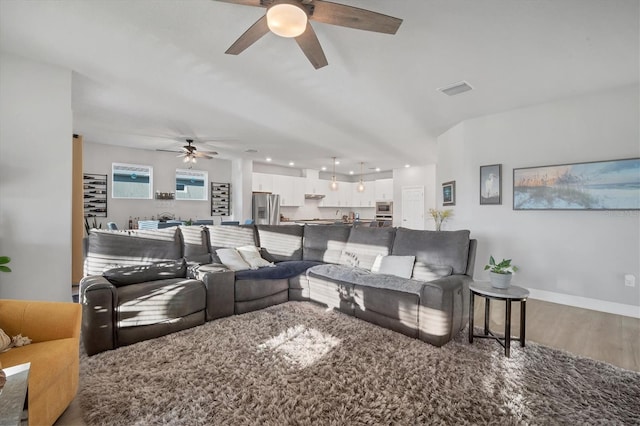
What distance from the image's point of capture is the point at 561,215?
386cm

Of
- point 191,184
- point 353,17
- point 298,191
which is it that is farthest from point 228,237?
point 298,191

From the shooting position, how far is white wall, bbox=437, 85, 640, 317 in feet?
11.4

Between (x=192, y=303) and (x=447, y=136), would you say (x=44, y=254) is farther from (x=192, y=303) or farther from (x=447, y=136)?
(x=447, y=136)

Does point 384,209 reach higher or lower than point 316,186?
lower

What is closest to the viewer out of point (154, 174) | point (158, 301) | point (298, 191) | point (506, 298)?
point (506, 298)

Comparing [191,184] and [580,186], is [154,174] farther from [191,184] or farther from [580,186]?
[580,186]

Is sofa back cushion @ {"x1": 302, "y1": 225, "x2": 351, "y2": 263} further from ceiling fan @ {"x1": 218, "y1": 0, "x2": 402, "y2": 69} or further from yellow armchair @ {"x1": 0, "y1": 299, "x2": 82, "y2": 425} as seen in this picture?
yellow armchair @ {"x1": 0, "y1": 299, "x2": 82, "y2": 425}

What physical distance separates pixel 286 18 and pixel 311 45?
15.3 inches

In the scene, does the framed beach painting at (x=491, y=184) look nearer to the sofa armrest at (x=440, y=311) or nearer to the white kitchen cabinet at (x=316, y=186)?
the sofa armrest at (x=440, y=311)

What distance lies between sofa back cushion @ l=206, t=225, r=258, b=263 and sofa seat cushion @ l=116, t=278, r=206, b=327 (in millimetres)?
834

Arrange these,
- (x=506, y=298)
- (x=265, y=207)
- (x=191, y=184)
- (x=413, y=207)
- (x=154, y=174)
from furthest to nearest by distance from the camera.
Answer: (x=413, y=207) < (x=265, y=207) < (x=191, y=184) < (x=154, y=174) < (x=506, y=298)

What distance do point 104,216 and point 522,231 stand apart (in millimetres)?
8070

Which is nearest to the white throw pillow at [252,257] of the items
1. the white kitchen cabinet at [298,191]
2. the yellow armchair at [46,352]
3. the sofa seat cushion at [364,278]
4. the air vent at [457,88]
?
the sofa seat cushion at [364,278]

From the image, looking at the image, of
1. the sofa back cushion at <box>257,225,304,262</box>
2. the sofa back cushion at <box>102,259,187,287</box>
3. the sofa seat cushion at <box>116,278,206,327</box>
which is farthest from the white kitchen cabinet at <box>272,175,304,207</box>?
→ the sofa seat cushion at <box>116,278,206,327</box>
